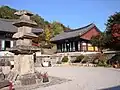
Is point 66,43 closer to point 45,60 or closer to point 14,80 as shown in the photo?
point 45,60

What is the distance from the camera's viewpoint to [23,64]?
1333 centimetres

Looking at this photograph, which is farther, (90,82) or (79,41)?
(79,41)

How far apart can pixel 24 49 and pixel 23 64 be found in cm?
104

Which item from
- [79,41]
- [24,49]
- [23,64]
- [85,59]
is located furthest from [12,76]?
[79,41]

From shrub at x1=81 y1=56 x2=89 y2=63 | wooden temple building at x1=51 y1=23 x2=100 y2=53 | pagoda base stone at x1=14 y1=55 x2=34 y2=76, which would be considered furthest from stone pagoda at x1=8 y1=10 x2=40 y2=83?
wooden temple building at x1=51 y1=23 x2=100 y2=53

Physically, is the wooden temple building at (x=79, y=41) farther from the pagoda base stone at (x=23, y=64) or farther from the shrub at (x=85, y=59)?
the pagoda base stone at (x=23, y=64)

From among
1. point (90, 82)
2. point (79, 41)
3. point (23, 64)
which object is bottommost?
point (90, 82)

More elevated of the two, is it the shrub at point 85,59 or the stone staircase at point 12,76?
the shrub at point 85,59

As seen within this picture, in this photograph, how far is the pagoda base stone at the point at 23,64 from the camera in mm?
13250

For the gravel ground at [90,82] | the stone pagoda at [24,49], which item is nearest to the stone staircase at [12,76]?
the stone pagoda at [24,49]

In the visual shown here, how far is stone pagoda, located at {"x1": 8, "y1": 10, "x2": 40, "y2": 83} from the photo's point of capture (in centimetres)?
1320

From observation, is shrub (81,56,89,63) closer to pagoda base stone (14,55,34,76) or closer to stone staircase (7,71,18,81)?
pagoda base stone (14,55,34,76)

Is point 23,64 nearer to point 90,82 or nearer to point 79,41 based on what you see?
point 90,82

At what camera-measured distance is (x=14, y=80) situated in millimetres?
12781
